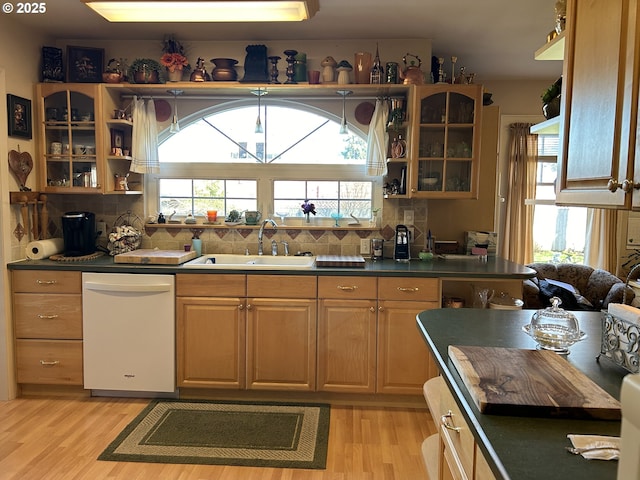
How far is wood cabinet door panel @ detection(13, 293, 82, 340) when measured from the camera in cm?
316

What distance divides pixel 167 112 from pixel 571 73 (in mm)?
2991

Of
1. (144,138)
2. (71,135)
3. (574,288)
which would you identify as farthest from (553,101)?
(71,135)

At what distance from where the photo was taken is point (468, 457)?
121 centimetres

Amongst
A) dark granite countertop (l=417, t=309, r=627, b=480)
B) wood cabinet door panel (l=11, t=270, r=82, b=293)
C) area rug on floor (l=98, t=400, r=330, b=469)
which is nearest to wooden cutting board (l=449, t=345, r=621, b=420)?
dark granite countertop (l=417, t=309, r=627, b=480)

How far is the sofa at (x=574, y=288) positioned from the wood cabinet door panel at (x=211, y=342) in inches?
91.2

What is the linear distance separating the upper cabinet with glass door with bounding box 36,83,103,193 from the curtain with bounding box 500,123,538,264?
3.74 m

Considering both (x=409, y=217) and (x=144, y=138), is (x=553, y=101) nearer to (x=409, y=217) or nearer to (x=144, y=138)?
(x=409, y=217)

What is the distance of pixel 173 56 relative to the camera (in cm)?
340

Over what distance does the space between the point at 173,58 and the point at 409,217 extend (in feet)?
6.73

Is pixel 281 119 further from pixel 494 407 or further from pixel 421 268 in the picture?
pixel 494 407

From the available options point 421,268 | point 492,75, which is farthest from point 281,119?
point 492,75

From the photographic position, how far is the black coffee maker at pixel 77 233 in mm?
3416

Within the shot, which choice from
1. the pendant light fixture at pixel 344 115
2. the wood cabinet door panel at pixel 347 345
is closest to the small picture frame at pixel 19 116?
the pendant light fixture at pixel 344 115

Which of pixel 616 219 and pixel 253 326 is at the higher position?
pixel 616 219
